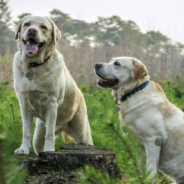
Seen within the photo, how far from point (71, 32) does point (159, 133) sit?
996 inches

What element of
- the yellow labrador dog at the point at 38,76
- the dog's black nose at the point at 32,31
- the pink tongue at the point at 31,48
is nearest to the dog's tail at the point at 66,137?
the yellow labrador dog at the point at 38,76

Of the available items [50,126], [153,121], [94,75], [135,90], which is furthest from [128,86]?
[94,75]

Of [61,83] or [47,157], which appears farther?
[61,83]

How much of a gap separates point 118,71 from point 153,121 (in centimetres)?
76

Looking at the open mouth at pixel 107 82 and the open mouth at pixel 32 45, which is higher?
the open mouth at pixel 32 45

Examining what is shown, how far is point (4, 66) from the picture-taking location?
31.5ft

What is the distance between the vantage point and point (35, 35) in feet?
10.2

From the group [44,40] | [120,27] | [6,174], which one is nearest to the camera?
[6,174]

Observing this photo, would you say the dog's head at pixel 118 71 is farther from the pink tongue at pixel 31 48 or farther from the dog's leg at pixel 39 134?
the dog's leg at pixel 39 134

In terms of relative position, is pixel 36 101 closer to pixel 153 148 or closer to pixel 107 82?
pixel 107 82

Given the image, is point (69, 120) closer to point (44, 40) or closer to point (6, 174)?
point (44, 40)

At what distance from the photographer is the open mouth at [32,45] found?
316 cm

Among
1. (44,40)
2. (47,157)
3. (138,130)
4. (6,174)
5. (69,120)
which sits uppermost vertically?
(6,174)

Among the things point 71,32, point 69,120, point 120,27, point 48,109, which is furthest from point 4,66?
point 120,27
